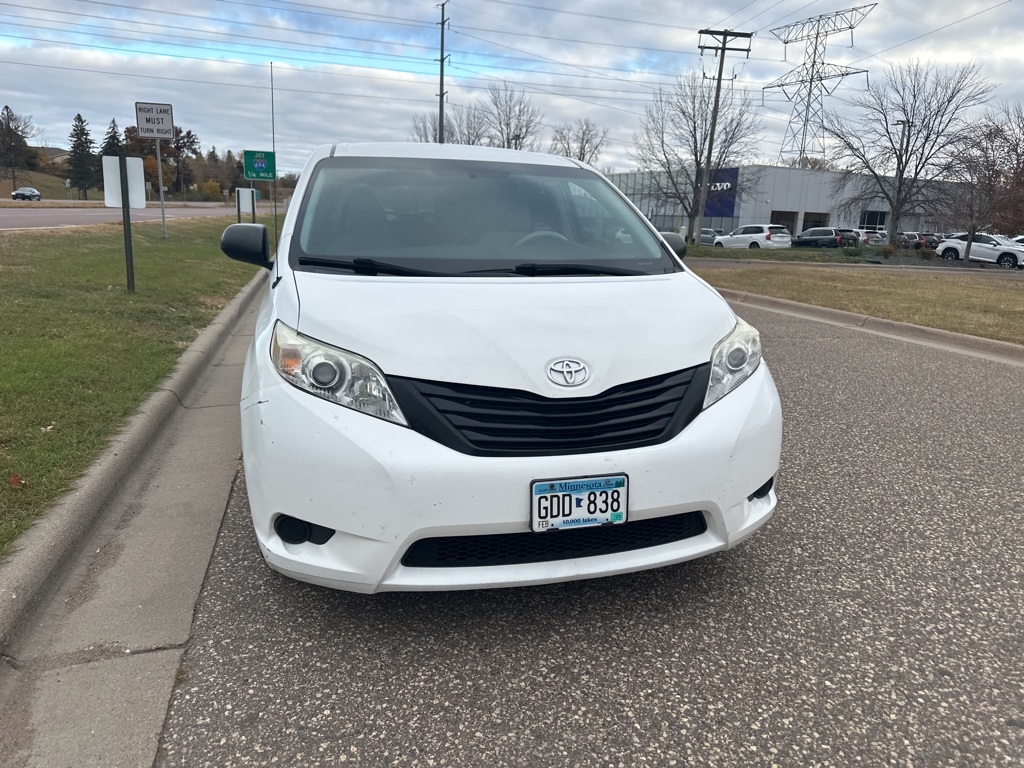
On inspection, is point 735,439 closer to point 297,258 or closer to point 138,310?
point 297,258

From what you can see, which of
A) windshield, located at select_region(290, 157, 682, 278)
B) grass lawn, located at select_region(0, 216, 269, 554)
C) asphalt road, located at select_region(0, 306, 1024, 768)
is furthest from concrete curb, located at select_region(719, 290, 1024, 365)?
grass lawn, located at select_region(0, 216, 269, 554)

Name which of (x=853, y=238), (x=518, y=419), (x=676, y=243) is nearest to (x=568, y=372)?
(x=518, y=419)

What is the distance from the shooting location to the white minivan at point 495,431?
86.4 inches

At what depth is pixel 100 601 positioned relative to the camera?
273 centimetres

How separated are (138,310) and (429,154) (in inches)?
201

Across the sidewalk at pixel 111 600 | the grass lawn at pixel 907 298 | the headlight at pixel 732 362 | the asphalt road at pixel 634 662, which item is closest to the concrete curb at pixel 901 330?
the grass lawn at pixel 907 298

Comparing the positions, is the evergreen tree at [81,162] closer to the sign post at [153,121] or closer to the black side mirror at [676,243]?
the sign post at [153,121]

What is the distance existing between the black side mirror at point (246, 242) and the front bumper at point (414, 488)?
→ 1.37 meters

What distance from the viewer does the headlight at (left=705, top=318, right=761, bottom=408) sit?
254 centimetres

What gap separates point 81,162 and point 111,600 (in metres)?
102

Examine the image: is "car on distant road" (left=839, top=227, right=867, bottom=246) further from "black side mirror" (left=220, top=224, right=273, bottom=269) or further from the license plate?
the license plate

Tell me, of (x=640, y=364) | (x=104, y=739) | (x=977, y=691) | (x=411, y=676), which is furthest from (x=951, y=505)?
(x=104, y=739)

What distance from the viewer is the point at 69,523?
3.02 m

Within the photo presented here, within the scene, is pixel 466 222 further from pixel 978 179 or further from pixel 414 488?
pixel 978 179
